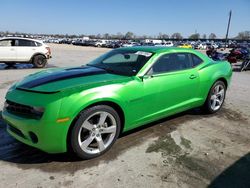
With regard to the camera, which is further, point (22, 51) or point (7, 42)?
point (22, 51)

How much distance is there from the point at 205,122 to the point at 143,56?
1935mm

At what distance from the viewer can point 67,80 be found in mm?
3619

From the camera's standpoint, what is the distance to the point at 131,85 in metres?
3.79

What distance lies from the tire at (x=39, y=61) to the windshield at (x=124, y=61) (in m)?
9.14

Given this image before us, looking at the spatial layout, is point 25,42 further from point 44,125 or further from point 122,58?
point 44,125

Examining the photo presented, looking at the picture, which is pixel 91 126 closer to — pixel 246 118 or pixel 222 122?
pixel 222 122

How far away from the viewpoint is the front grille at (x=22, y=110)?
3.15 m

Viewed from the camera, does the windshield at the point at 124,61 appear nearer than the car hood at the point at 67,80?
No

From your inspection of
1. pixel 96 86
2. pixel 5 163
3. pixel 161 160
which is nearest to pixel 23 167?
pixel 5 163

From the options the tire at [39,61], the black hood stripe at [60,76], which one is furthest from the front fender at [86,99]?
the tire at [39,61]

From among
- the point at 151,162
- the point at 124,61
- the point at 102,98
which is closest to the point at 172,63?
the point at 124,61

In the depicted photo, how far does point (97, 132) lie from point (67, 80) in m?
0.85

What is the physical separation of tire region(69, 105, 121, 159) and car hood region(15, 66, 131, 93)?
408mm

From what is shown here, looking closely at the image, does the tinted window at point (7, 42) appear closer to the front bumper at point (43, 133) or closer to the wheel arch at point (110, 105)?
the front bumper at point (43, 133)
